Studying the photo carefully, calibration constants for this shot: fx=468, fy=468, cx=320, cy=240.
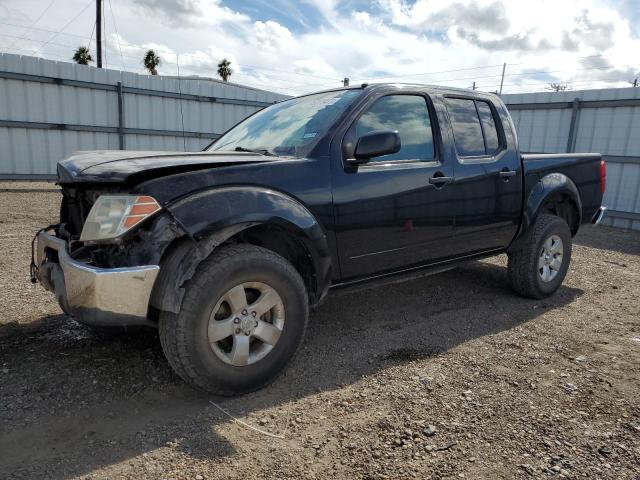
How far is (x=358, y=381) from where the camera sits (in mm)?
2916

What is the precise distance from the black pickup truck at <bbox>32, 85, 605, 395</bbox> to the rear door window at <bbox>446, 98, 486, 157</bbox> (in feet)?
0.05

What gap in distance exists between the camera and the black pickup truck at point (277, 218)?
2396 mm

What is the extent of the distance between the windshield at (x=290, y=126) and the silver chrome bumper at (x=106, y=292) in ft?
4.15

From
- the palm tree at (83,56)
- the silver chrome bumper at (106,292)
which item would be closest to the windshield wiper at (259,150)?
the silver chrome bumper at (106,292)

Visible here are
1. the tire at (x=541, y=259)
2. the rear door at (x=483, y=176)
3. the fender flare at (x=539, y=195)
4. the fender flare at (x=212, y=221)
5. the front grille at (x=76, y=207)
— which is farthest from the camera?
the tire at (x=541, y=259)

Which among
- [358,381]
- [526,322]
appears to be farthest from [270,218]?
[526,322]

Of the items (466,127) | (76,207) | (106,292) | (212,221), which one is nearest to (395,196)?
(466,127)

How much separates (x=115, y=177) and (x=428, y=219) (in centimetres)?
216

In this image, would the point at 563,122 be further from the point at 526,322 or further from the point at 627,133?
the point at 526,322

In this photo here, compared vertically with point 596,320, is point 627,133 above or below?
above

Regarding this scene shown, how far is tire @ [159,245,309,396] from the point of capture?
7.96 ft

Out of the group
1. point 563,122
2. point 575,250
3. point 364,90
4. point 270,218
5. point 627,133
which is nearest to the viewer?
Result: point 270,218

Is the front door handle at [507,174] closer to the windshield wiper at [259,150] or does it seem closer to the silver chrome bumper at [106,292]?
the windshield wiper at [259,150]

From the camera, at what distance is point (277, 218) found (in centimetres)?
267
